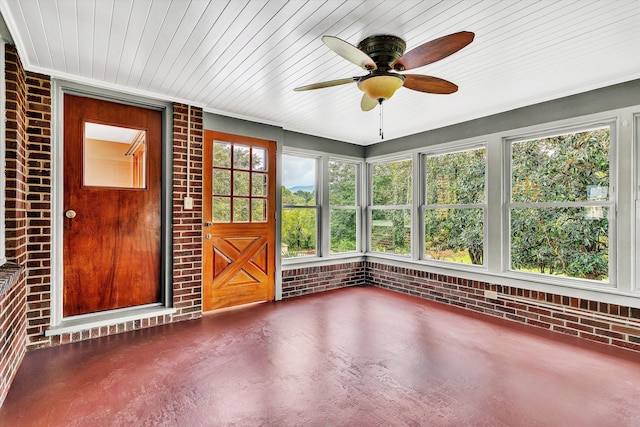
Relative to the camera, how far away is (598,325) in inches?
131

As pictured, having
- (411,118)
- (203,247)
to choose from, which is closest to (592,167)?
(411,118)

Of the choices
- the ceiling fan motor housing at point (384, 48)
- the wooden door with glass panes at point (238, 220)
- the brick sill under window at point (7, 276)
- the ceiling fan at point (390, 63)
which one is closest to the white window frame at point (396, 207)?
the wooden door with glass panes at point (238, 220)

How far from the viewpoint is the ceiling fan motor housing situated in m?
2.42

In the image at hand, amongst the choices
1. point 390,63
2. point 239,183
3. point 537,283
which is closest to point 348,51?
point 390,63

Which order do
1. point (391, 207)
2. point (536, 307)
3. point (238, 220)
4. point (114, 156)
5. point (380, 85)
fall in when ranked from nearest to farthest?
point (380, 85), point (114, 156), point (536, 307), point (238, 220), point (391, 207)

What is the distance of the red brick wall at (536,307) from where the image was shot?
3.21 m

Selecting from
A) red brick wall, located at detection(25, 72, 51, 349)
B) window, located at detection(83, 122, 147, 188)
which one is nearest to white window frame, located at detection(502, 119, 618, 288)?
window, located at detection(83, 122, 147, 188)

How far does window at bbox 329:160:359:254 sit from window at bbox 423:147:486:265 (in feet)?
4.50

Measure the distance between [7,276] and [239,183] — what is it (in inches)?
106

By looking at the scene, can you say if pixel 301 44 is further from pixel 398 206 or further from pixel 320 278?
pixel 320 278

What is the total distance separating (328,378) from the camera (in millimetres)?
2574

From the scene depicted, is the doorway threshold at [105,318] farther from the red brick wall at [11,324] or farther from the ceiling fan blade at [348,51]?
the ceiling fan blade at [348,51]

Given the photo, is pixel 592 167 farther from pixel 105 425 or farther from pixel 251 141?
pixel 105 425

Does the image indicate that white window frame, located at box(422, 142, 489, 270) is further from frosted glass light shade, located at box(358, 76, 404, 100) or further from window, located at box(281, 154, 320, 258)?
frosted glass light shade, located at box(358, 76, 404, 100)
